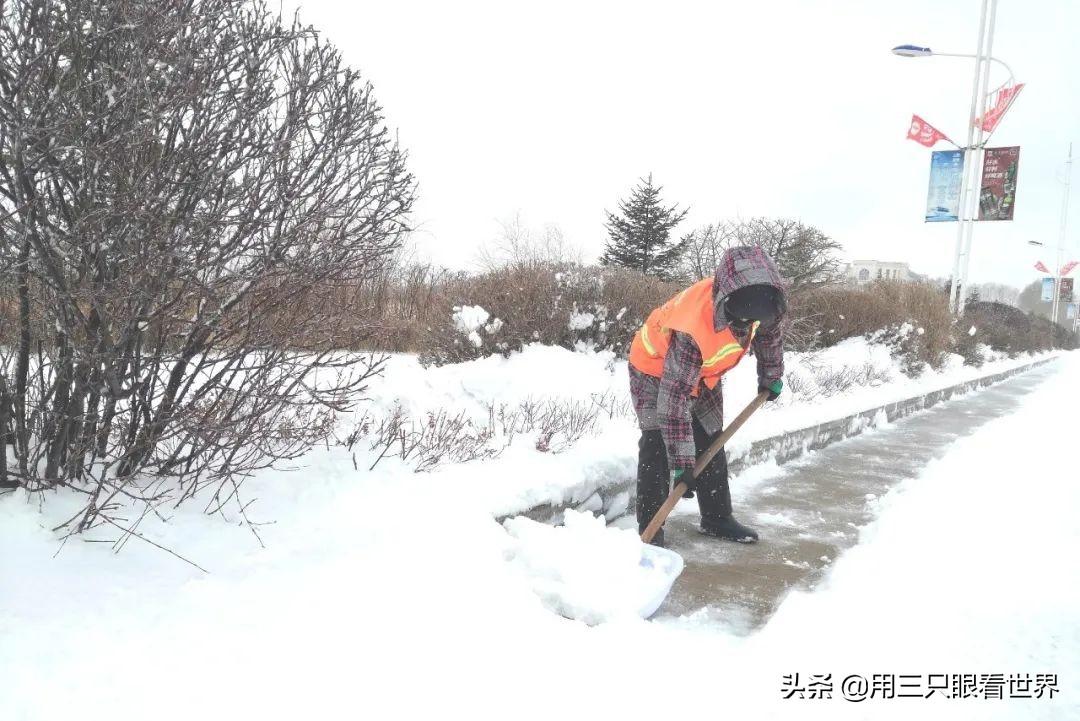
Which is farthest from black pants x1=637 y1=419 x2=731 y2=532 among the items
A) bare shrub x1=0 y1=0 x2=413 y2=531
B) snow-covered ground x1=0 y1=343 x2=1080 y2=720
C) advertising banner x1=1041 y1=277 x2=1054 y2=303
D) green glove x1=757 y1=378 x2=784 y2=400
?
advertising banner x1=1041 y1=277 x2=1054 y2=303

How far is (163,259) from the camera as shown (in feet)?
7.30

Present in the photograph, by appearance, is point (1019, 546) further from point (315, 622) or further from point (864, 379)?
point (864, 379)

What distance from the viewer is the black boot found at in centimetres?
368

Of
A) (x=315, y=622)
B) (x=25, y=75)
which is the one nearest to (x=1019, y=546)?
(x=315, y=622)

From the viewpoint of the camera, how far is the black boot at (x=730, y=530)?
3676 millimetres

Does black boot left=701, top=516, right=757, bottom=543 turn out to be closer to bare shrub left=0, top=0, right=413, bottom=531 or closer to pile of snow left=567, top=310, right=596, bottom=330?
bare shrub left=0, top=0, right=413, bottom=531

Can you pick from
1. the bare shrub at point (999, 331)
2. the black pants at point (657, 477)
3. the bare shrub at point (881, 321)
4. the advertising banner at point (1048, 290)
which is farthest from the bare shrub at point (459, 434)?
the advertising banner at point (1048, 290)

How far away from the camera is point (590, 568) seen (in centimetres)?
263

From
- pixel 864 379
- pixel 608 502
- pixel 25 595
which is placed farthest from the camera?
pixel 864 379

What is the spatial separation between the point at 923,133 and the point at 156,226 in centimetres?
1906

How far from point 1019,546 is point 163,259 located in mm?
A: 3856

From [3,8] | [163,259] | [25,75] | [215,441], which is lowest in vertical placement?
[215,441]

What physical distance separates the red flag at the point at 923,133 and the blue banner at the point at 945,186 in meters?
0.33

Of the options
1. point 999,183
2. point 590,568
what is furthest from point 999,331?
point 590,568
